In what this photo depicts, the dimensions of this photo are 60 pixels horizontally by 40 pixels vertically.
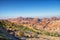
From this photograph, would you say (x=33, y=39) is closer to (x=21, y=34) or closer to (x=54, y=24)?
(x=21, y=34)

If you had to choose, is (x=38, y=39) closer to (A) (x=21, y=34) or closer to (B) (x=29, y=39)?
(B) (x=29, y=39)

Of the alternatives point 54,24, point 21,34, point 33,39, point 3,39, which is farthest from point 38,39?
point 54,24

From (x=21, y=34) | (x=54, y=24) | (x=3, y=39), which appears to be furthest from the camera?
(x=54, y=24)

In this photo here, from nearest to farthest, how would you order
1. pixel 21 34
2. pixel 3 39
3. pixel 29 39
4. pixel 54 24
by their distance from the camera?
pixel 3 39, pixel 29 39, pixel 21 34, pixel 54 24

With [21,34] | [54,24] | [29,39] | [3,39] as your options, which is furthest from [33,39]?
[54,24]

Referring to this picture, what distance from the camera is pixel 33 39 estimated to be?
68.0 ft

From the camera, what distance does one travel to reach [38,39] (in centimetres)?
2114

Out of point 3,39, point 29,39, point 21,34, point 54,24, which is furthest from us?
point 54,24

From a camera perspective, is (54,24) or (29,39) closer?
(29,39)

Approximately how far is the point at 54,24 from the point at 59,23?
25.9 ft

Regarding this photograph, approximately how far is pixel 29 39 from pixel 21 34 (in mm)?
2864

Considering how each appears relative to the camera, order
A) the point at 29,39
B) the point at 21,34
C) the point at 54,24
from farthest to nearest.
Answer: the point at 54,24, the point at 21,34, the point at 29,39

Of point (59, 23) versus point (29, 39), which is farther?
point (59, 23)

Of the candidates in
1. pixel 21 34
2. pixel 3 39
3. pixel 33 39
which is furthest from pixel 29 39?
pixel 3 39
